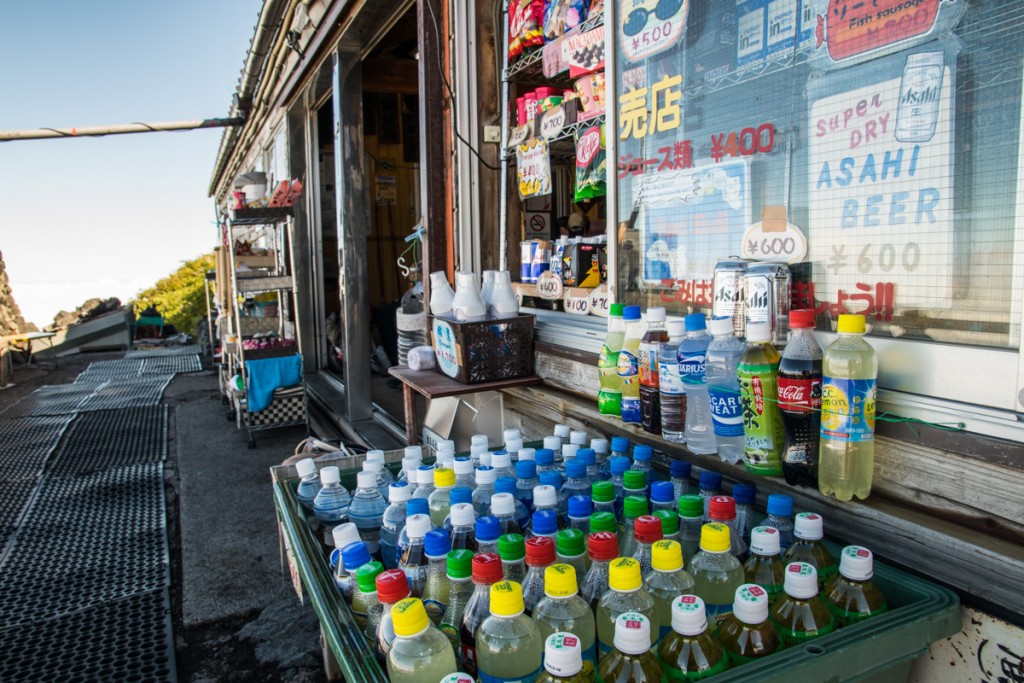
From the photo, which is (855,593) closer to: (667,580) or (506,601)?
(667,580)

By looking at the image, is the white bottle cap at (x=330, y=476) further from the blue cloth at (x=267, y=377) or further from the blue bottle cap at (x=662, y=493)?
the blue cloth at (x=267, y=377)

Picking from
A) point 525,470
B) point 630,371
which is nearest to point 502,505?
point 525,470

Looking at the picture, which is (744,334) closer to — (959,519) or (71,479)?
(959,519)

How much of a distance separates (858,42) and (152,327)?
1713 centimetres

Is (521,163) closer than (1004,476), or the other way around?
(1004,476)

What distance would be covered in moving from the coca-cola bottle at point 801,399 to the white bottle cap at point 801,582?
381 millimetres

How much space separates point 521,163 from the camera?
3.40 metres

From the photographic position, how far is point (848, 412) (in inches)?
57.1

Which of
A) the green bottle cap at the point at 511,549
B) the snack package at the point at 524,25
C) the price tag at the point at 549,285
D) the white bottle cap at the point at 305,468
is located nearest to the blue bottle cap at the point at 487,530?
the green bottle cap at the point at 511,549

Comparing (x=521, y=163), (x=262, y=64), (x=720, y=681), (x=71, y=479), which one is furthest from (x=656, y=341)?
(x=262, y=64)

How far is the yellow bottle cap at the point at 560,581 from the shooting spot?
1.18m

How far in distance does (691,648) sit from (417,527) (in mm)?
683

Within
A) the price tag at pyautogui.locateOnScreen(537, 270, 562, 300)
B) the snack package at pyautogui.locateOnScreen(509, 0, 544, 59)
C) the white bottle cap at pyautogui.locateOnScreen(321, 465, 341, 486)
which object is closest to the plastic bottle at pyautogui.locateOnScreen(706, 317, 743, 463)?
the white bottle cap at pyautogui.locateOnScreen(321, 465, 341, 486)

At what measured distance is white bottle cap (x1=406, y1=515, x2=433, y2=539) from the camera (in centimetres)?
155
